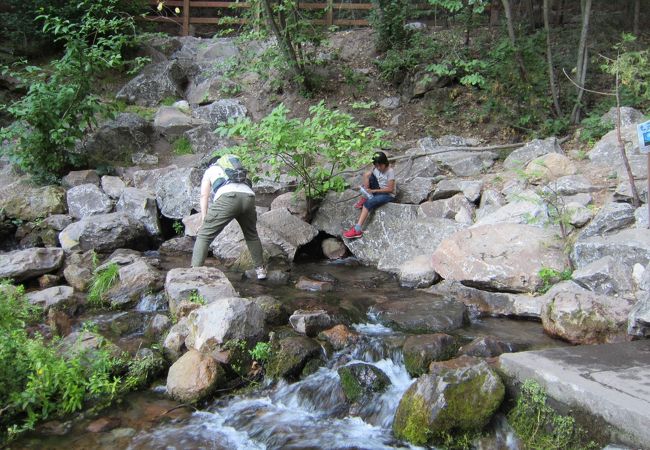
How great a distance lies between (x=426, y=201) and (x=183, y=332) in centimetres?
497

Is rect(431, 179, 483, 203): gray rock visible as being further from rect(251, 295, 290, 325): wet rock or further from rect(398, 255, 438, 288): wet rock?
rect(251, 295, 290, 325): wet rock

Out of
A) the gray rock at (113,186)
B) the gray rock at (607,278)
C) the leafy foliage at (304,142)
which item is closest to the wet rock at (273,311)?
the leafy foliage at (304,142)

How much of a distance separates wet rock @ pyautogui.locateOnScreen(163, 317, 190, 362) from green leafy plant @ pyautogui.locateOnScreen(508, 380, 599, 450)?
2770 millimetres

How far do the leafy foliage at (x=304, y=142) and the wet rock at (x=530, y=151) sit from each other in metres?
2.43

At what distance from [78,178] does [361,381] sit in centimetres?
818

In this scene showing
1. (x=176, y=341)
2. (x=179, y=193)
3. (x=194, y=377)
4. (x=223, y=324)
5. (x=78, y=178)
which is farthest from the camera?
(x=78, y=178)

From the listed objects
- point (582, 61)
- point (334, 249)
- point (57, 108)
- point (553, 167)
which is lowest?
point (334, 249)

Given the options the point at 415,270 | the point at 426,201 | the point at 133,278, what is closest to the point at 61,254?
the point at 133,278

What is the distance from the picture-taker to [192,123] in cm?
1215

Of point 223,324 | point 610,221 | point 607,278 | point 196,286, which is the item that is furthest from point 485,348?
point 196,286

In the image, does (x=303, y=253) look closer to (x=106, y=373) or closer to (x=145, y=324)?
(x=145, y=324)

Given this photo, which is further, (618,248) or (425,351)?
(618,248)

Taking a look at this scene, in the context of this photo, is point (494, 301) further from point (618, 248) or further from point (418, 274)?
point (618, 248)

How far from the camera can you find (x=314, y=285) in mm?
6512
